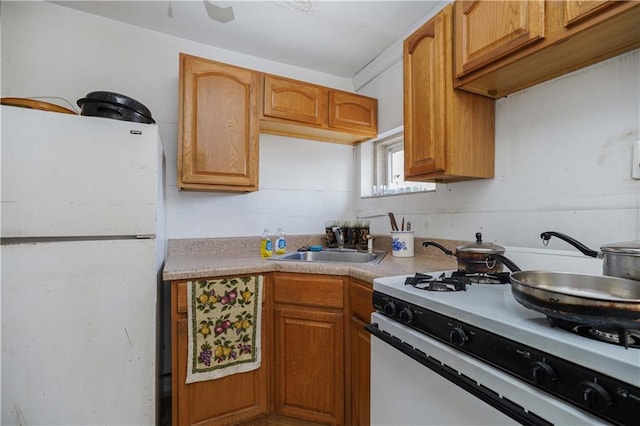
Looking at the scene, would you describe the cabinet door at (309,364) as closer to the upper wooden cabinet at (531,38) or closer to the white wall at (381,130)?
the white wall at (381,130)

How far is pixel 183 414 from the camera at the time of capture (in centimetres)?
137

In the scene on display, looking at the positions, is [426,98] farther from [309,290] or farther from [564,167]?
[309,290]

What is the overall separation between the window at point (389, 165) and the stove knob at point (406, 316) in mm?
1294

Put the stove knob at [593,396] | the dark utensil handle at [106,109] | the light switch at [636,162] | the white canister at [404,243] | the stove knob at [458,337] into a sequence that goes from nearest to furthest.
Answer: the stove knob at [593,396]
the stove knob at [458,337]
the light switch at [636,162]
the dark utensil handle at [106,109]
the white canister at [404,243]

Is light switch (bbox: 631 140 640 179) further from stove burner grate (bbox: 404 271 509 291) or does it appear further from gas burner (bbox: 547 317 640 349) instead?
gas burner (bbox: 547 317 640 349)

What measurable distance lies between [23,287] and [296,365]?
48.0 inches

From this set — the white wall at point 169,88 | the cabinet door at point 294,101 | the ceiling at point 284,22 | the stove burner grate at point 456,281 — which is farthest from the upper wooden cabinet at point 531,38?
the white wall at point 169,88

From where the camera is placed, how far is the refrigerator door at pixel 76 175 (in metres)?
1.12

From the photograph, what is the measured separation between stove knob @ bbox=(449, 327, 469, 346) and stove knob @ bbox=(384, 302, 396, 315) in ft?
0.77

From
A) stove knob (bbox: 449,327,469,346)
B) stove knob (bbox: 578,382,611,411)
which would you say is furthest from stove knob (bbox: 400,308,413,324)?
stove knob (bbox: 578,382,611,411)

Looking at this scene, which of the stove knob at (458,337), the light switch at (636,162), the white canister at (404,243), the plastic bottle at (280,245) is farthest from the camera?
the plastic bottle at (280,245)

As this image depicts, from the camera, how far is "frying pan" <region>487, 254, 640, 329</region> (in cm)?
54

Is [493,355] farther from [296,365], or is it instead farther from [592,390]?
[296,365]

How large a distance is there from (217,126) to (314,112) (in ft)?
2.23
